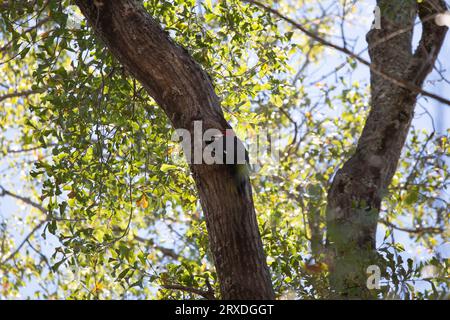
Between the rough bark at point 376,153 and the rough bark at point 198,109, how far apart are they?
41 centimetres

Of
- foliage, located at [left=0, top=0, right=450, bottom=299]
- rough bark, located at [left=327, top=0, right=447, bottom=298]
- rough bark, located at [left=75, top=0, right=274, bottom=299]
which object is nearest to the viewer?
rough bark, located at [left=75, top=0, right=274, bottom=299]

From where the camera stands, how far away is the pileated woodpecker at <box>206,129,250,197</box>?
9.82ft

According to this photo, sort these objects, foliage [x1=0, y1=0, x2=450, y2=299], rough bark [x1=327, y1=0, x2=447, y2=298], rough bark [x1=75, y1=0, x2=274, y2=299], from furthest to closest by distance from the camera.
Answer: foliage [x1=0, y1=0, x2=450, y2=299]
rough bark [x1=327, y1=0, x2=447, y2=298]
rough bark [x1=75, y1=0, x2=274, y2=299]

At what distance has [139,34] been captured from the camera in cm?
328

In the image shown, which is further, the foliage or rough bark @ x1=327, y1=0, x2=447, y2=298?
the foliage

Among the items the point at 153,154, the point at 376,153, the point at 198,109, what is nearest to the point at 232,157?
the point at 198,109

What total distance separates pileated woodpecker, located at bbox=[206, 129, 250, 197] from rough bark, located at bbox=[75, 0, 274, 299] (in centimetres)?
2

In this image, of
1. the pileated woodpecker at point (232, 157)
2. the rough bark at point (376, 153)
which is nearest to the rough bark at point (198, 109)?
the pileated woodpecker at point (232, 157)

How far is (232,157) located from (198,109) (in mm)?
298

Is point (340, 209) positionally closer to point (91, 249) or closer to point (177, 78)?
point (177, 78)

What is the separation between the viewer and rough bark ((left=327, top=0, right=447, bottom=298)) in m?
3.13

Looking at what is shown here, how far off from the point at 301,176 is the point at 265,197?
37.3 inches

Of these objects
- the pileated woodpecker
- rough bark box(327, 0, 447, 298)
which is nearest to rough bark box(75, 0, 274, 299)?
the pileated woodpecker

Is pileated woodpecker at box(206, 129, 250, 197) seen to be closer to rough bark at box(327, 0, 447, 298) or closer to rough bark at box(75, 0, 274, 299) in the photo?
rough bark at box(75, 0, 274, 299)
